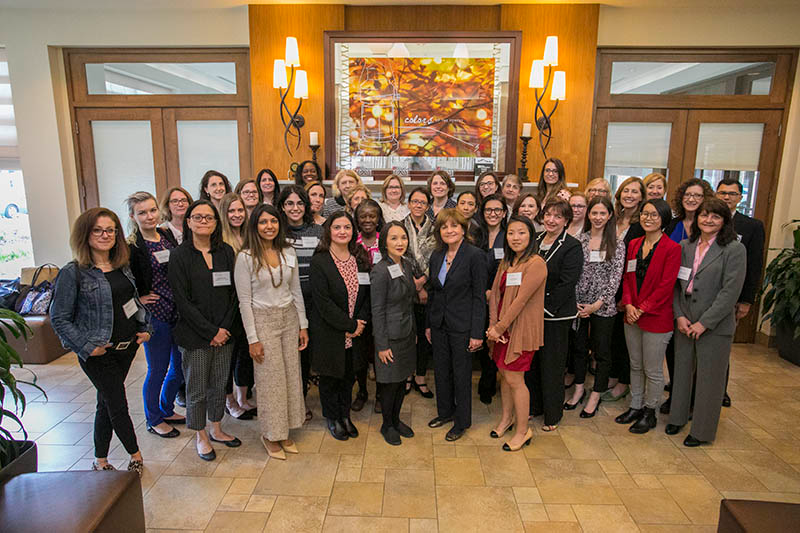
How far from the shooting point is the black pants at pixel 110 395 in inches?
97.7

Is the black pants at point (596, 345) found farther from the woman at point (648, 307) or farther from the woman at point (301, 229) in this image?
the woman at point (301, 229)

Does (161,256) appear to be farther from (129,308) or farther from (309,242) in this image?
(309,242)

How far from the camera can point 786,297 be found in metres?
4.48

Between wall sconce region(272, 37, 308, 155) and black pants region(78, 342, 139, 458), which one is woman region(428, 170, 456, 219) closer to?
wall sconce region(272, 37, 308, 155)

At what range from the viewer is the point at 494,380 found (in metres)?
3.67

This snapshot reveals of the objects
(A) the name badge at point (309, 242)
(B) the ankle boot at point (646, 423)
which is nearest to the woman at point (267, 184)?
(A) the name badge at point (309, 242)

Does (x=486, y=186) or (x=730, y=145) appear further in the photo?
(x=730, y=145)

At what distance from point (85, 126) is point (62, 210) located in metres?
0.96

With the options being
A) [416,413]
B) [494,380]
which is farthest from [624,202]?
[416,413]

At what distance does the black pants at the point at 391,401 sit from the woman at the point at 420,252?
0.60 metres

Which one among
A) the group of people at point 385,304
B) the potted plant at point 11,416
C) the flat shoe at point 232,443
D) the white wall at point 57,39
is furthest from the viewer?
the white wall at point 57,39

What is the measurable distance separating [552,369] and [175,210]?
2.83 meters

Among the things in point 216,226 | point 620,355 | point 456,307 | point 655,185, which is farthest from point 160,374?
point 655,185

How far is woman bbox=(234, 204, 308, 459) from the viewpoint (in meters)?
2.72
